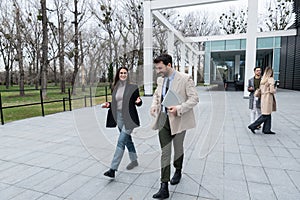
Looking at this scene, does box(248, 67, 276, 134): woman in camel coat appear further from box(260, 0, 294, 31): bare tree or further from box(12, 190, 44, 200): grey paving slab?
box(260, 0, 294, 31): bare tree

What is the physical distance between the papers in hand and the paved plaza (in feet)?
3.03

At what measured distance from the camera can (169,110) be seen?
1.87 m

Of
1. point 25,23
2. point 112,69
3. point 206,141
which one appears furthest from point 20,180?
point 25,23

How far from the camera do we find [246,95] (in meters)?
10.4

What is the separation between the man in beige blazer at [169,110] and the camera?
190cm

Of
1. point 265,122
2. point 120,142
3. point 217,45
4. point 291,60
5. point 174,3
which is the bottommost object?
point 265,122

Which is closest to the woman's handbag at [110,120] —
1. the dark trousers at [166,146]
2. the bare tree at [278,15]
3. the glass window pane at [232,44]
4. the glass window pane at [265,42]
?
the dark trousers at [166,146]

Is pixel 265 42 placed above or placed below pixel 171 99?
above

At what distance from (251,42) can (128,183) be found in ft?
33.0

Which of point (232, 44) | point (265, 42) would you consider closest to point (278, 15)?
point (265, 42)

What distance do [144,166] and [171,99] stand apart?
1.22 metres

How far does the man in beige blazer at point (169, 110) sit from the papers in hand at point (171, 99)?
22 millimetres

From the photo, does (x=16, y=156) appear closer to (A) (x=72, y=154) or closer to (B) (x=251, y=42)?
(A) (x=72, y=154)

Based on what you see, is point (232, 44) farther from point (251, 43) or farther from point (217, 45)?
point (251, 43)
